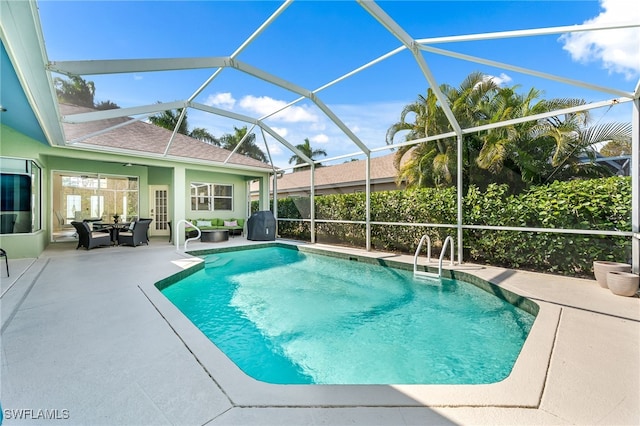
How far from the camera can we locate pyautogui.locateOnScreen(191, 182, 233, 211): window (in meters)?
14.1

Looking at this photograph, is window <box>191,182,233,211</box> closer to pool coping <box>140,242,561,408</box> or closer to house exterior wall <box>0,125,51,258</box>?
house exterior wall <box>0,125,51,258</box>

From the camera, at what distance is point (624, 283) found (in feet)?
14.6

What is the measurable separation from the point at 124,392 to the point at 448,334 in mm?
3761

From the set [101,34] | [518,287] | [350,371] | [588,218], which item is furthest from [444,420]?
[101,34]

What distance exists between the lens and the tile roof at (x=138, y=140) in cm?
874

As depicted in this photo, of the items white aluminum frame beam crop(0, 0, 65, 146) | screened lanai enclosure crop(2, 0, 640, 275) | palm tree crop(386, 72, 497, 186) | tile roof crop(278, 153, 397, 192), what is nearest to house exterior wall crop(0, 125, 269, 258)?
screened lanai enclosure crop(2, 0, 640, 275)

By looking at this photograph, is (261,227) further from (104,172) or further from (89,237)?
(104,172)

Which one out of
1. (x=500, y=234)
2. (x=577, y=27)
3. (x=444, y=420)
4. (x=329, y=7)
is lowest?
(x=444, y=420)

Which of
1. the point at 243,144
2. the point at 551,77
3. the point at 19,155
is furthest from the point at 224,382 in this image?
the point at 243,144

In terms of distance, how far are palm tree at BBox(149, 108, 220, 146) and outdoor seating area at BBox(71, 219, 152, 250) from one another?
566 inches

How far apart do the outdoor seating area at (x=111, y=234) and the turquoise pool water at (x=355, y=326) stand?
471 cm

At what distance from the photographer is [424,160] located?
31.8ft

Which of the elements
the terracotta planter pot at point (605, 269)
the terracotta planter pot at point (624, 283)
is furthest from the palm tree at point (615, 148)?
the terracotta planter pot at point (624, 283)

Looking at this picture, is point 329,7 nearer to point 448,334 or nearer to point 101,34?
point 101,34
